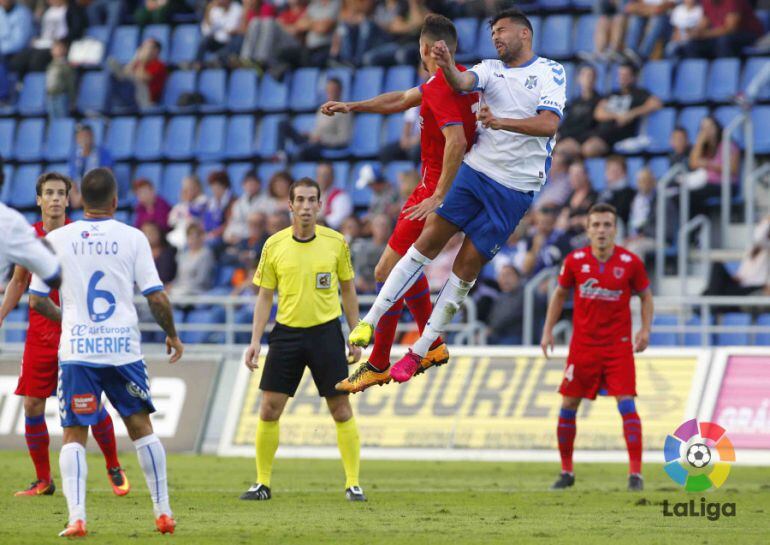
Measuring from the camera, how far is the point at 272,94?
2456 centimetres

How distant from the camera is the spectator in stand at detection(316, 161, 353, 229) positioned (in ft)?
68.7

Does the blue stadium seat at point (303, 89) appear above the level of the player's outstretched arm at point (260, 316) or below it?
above

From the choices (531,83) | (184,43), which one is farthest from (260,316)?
(184,43)

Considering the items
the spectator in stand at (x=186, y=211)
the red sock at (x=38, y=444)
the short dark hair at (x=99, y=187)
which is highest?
the short dark hair at (x=99, y=187)

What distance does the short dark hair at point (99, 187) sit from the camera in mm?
9070

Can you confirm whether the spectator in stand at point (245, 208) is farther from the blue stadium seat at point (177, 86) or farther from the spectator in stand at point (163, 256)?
the blue stadium seat at point (177, 86)

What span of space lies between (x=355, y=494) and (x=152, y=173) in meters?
13.0

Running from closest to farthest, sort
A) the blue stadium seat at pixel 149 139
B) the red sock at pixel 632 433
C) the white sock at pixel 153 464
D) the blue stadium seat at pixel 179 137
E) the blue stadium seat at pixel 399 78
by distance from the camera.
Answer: the white sock at pixel 153 464 → the red sock at pixel 632 433 → the blue stadium seat at pixel 399 78 → the blue stadium seat at pixel 179 137 → the blue stadium seat at pixel 149 139

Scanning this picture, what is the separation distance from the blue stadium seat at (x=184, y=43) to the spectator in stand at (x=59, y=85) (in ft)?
6.00

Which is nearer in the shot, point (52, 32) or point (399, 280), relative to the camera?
point (399, 280)

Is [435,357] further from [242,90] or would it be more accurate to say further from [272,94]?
[242,90]

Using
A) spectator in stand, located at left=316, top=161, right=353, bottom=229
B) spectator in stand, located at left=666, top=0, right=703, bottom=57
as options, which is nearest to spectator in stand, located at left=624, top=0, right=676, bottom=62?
spectator in stand, located at left=666, top=0, right=703, bottom=57

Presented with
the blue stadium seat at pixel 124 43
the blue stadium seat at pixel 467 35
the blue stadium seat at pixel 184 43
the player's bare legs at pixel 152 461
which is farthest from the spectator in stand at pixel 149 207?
the player's bare legs at pixel 152 461

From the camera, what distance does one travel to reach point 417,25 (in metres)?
23.1
